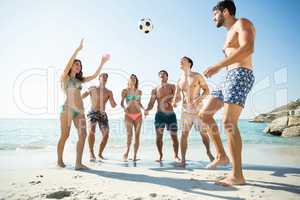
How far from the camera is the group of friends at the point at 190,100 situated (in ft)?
10.5

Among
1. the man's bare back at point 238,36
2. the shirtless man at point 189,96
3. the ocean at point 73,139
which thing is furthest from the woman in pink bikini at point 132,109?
the ocean at point 73,139

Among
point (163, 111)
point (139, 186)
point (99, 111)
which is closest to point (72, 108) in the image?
point (99, 111)

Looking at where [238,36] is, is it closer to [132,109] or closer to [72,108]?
[72,108]

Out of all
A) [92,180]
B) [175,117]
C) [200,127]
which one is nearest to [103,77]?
[175,117]

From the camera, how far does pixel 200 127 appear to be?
578 centimetres

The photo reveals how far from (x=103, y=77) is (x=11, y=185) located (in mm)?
4112

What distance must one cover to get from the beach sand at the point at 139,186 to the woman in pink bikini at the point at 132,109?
7.38ft

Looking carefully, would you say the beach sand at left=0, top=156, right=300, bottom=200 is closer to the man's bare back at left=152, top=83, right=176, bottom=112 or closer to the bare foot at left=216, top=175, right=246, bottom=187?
the bare foot at left=216, top=175, right=246, bottom=187

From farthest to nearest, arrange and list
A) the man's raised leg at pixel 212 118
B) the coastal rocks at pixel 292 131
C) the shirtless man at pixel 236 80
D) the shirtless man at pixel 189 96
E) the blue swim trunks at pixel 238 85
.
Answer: the coastal rocks at pixel 292 131 → the shirtless man at pixel 189 96 → the man's raised leg at pixel 212 118 → the blue swim trunks at pixel 238 85 → the shirtless man at pixel 236 80

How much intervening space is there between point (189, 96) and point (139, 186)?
2.83m

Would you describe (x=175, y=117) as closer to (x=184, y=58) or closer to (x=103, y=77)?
(x=184, y=58)

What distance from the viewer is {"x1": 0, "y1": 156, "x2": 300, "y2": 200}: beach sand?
289 cm

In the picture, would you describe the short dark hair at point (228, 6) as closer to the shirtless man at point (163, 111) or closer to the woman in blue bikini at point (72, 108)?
the woman in blue bikini at point (72, 108)

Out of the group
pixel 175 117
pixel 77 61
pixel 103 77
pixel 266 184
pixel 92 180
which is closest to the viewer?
pixel 266 184
